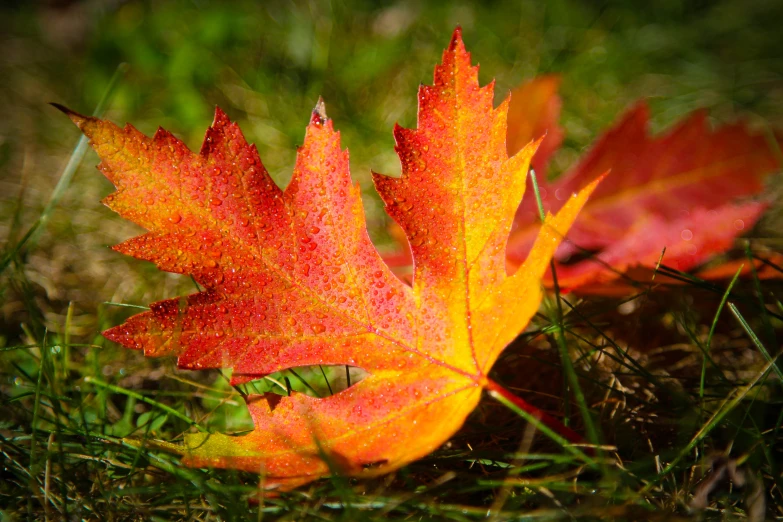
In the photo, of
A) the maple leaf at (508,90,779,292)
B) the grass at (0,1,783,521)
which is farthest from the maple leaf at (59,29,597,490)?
the maple leaf at (508,90,779,292)

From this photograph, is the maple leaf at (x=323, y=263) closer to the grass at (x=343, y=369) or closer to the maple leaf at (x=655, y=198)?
the grass at (x=343, y=369)

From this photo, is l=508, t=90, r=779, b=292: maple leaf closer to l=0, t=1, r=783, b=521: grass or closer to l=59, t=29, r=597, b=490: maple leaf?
l=0, t=1, r=783, b=521: grass

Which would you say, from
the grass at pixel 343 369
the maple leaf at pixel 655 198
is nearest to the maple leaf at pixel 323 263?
the grass at pixel 343 369

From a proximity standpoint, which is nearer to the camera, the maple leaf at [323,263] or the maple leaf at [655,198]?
the maple leaf at [323,263]

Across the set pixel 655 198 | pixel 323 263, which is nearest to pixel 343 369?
pixel 323 263

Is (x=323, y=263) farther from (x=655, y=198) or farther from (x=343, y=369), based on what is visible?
(x=655, y=198)

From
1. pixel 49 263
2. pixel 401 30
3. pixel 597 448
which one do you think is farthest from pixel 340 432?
pixel 401 30

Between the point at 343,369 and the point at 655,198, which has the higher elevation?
the point at 655,198
